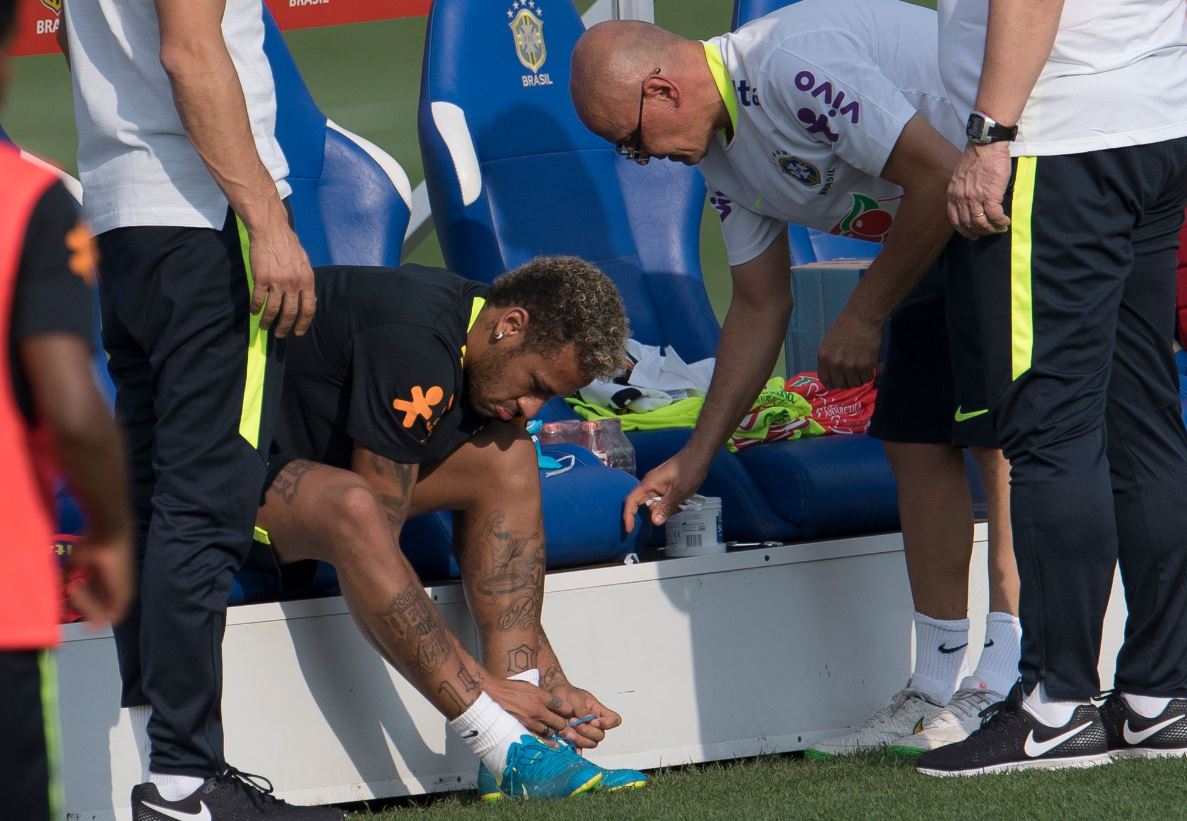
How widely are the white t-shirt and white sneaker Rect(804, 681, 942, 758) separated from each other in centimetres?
99

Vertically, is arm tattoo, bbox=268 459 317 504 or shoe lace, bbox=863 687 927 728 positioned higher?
arm tattoo, bbox=268 459 317 504

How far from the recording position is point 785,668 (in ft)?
8.96

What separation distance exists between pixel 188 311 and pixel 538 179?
5.36ft

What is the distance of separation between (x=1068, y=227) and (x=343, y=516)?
1.07m

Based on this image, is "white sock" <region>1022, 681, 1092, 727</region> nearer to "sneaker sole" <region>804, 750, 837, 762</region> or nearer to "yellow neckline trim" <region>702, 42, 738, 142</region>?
"sneaker sole" <region>804, 750, 837, 762</region>

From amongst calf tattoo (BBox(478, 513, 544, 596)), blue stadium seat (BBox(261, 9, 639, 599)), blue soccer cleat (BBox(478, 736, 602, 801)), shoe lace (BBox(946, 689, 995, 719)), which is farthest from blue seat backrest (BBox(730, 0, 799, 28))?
blue soccer cleat (BBox(478, 736, 602, 801))

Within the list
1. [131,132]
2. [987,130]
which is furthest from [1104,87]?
[131,132]

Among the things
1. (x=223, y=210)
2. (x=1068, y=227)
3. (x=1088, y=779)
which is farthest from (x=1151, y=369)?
(x=223, y=210)

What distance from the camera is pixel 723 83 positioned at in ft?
8.25

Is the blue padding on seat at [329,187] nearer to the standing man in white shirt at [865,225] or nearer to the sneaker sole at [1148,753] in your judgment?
the standing man in white shirt at [865,225]

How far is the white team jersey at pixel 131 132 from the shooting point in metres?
2.04

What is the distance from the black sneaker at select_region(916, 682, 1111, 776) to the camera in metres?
2.14

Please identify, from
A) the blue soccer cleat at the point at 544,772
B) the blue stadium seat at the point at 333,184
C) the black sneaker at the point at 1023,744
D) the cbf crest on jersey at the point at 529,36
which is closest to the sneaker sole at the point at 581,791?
the blue soccer cleat at the point at 544,772

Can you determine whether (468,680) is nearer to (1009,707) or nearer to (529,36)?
(1009,707)
